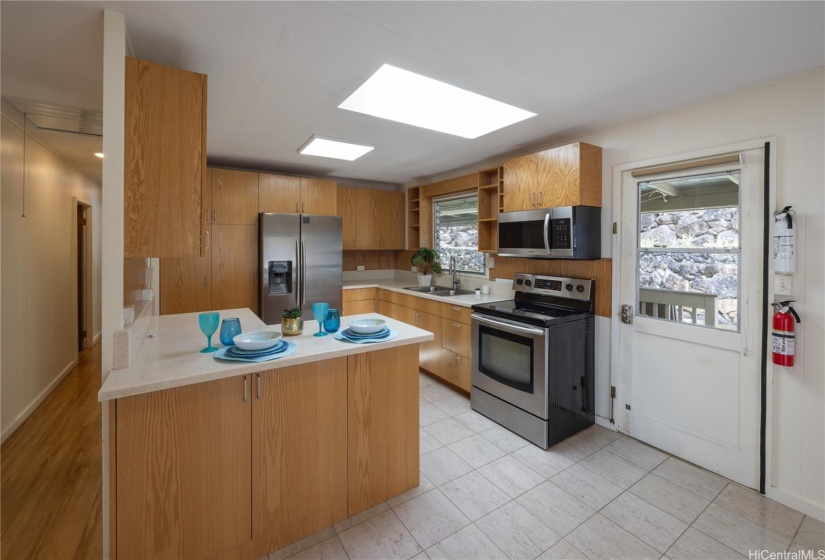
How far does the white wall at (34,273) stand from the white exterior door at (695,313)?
15.1 feet

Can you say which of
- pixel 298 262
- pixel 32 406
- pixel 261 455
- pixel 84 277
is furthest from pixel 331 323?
pixel 84 277

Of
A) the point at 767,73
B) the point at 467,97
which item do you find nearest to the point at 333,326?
the point at 467,97

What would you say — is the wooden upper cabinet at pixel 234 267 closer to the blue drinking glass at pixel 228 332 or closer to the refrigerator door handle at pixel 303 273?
the refrigerator door handle at pixel 303 273

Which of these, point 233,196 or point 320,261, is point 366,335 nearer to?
point 320,261

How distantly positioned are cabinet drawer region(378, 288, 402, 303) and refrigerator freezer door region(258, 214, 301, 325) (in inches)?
45.0

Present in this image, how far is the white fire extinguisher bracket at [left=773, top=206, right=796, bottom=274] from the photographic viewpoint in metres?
1.98

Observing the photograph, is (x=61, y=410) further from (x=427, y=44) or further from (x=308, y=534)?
(x=427, y=44)

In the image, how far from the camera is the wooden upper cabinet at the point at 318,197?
4.36m

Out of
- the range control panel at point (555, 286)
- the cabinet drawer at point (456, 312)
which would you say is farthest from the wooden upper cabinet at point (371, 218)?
the range control panel at point (555, 286)

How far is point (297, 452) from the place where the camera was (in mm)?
1760

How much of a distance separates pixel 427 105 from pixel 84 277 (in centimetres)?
525

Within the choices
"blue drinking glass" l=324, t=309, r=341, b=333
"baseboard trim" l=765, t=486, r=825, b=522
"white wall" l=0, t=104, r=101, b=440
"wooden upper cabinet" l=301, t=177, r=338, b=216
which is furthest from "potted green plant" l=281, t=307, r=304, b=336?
"baseboard trim" l=765, t=486, r=825, b=522

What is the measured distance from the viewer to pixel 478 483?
88.1 inches

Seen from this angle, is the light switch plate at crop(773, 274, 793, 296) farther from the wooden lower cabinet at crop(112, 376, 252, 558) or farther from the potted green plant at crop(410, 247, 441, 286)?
the potted green plant at crop(410, 247, 441, 286)
